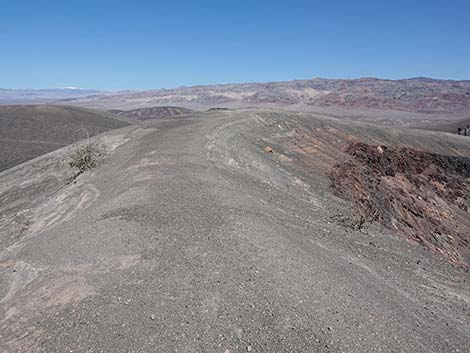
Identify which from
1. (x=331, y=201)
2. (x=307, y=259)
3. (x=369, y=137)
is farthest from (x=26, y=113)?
(x=307, y=259)

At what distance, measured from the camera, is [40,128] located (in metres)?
57.7

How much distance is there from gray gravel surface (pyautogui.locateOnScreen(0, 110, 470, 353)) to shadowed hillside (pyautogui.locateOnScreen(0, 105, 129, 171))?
30.8 meters

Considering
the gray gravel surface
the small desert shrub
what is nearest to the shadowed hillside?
the small desert shrub

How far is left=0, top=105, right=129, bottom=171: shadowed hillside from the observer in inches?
1793

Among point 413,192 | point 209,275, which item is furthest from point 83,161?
point 413,192

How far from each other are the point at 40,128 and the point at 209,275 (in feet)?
191

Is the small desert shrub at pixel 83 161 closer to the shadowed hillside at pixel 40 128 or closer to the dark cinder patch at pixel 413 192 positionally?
the dark cinder patch at pixel 413 192

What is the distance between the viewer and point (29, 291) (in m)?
6.78

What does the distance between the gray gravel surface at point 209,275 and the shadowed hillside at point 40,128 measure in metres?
30.8

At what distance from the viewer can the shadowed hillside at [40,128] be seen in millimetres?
45531

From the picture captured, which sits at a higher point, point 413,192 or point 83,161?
point 83,161

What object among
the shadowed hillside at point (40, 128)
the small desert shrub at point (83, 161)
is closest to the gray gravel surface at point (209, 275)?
the small desert shrub at point (83, 161)

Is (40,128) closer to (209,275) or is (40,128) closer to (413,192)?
(413,192)

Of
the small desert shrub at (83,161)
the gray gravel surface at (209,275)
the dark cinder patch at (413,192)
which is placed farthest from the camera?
the small desert shrub at (83,161)
